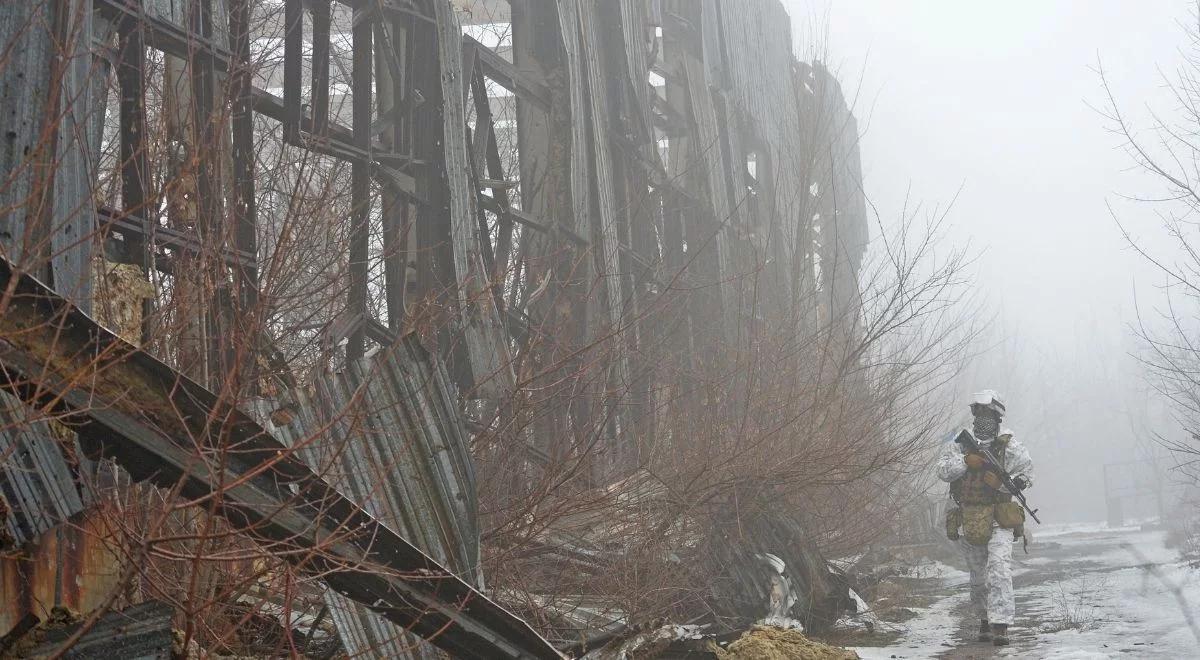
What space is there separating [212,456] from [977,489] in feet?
26.1

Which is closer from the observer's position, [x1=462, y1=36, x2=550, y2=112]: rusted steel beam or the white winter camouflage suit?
[x1=462, y1=36, x2=550, y2=112]: rusted steel beam

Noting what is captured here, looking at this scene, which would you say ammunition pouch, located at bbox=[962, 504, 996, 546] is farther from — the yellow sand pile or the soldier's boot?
the yellow sand pile

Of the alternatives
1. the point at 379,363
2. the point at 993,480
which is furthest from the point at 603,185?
the point at 379,363

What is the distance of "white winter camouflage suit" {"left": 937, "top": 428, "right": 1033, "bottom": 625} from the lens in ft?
31.8

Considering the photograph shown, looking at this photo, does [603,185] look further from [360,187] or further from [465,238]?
[360,187]

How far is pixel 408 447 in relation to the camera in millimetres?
5848

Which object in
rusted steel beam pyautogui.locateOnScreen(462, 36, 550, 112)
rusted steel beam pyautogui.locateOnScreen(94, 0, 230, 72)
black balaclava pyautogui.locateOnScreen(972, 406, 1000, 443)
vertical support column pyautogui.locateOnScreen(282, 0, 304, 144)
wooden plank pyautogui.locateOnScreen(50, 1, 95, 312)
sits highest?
rusted steel beam pyautogui.locateOnScreen(462, 36, 550, 112)

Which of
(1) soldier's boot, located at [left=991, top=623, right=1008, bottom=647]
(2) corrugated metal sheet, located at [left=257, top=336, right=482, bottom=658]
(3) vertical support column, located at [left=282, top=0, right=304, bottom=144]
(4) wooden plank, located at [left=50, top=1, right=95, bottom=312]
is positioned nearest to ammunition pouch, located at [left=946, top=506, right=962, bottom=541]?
(1) soldier's boot, located at [left=991, top=623, right=1008, bottom=647]

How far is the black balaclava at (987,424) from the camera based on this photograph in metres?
10.3

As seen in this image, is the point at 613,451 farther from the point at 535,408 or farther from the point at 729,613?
the point at 535,408

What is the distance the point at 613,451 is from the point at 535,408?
225 centimetres

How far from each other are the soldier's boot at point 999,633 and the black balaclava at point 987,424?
1.56 meters

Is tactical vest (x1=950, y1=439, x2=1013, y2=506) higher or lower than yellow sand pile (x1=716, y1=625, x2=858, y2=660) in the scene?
higher

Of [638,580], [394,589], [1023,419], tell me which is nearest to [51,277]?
[394,589]
